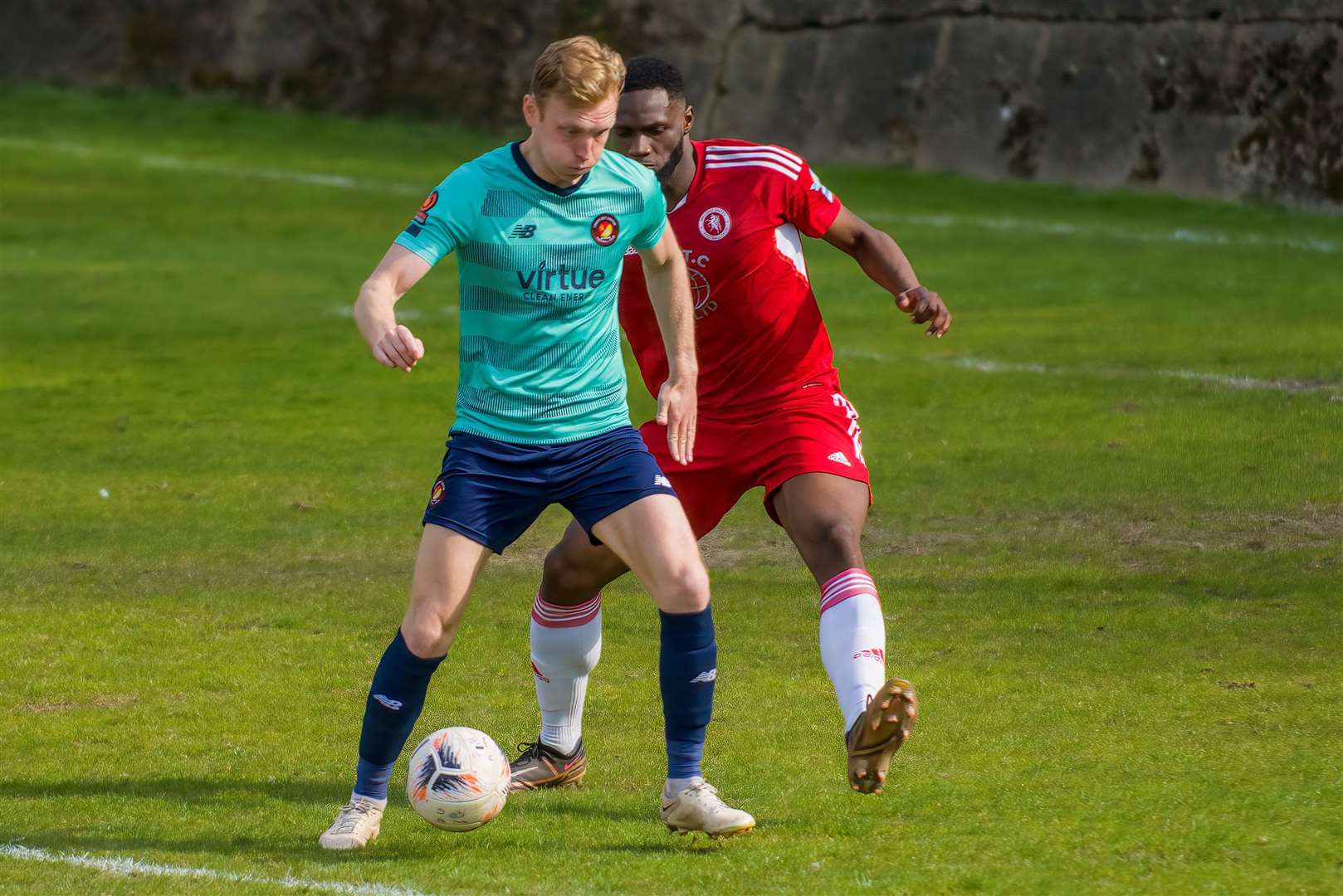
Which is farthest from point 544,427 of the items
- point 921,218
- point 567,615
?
point 921,218

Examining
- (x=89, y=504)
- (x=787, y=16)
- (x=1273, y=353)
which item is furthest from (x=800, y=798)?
(x=787, y=16)

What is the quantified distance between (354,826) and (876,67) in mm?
20819

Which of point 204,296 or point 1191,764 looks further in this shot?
point 204,296

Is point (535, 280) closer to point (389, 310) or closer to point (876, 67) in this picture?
point (389, 310)

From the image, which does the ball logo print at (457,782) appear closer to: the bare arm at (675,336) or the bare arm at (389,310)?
the bare arm at (675,336)

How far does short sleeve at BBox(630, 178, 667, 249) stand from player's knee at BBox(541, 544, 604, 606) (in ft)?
3.56

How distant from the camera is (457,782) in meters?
5.55

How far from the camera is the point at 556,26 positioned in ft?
91.9

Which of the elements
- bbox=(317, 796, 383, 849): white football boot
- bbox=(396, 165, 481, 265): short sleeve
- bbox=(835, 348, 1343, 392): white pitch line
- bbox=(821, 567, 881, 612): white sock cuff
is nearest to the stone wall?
bbox=(835, 348, 1343, 392): white pitch line

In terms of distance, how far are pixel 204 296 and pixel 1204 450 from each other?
9605 mm

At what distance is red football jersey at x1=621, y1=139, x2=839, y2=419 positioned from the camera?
6.69 meters

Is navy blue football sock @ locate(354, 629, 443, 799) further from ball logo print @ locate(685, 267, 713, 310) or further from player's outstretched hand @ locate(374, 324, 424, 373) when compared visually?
ball logo print @ locate(685, 267, 713, 310)

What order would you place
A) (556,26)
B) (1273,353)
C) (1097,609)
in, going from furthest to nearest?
(556,26) < (1273,353) < (1097,609)

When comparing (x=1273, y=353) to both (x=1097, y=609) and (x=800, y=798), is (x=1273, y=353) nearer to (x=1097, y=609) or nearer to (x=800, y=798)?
(x=1097, y=609)
